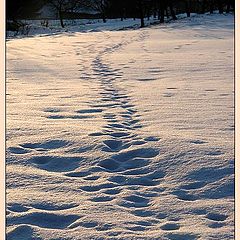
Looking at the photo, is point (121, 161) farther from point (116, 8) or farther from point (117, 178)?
point (116, 8)

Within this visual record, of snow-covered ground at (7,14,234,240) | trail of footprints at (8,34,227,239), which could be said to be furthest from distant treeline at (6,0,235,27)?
trail of footprints at (8,34,227,239)

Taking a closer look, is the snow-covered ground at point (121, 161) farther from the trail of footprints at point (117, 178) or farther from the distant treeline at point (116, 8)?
the distant treeline at point (116, 8)

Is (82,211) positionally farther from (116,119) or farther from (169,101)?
(169,101)

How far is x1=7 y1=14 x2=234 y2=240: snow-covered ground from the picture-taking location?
2.57 meters

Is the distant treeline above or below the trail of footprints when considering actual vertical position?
above

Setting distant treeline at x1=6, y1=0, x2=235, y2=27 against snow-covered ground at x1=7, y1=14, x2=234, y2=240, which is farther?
distant treeline at x1=6, y1=0, x2=235, y2=27

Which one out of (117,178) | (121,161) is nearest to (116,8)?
(121,161)

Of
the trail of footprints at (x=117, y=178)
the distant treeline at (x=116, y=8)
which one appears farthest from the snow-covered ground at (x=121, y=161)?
the distant treeline at (x=116, y=8)

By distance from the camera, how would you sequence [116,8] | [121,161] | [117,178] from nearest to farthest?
[117,178]
[121,161]
[116,8]

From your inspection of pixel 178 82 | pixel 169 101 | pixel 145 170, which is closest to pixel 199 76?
pixel 178 82

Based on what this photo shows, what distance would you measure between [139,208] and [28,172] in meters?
1.01

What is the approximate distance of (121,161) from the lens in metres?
3.62

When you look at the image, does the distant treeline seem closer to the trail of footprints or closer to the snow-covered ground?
the snow-covered ground

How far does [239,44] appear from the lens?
123 inches
